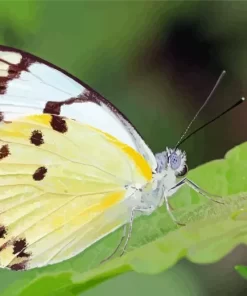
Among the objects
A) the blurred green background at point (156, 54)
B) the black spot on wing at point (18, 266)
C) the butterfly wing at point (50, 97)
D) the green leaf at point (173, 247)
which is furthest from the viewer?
the blurred green background at point (156, 54)

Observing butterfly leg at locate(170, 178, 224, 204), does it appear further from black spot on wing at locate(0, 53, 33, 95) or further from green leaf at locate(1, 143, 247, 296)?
black spot on wing at locate(0, 53, 33, 95)

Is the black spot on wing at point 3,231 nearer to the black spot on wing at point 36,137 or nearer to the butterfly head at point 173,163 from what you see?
the black spot on wing at point 36,137

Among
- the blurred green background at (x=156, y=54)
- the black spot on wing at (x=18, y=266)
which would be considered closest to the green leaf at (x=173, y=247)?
the black spot on wing at (x=18, y=266)

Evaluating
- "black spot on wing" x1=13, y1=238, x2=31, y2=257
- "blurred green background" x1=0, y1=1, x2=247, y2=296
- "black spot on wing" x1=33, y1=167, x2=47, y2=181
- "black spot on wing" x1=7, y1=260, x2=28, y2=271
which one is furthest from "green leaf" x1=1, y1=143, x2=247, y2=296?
"blurred green background" x1=0, y1=1, x2=247, y2=296

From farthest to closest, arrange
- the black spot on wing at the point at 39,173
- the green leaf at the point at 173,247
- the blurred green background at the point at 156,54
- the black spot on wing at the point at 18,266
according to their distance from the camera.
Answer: the blurred green background at the point at 156,54, the black spot on wing at the point at 39,173, the black spot on wing at the point at 18,266, the green leaf at the point at 173,247

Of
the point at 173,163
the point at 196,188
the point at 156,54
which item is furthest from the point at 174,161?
the point at 156,54

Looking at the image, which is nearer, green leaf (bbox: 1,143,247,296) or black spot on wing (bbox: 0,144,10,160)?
green leaf (bbox: 1,143,247,296)
